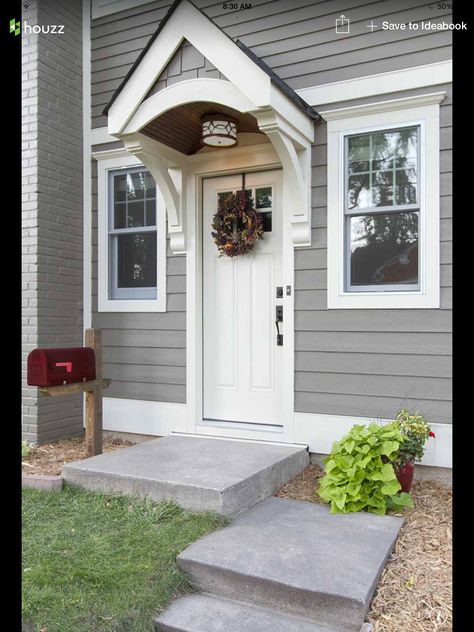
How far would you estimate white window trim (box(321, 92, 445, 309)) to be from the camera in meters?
3.79

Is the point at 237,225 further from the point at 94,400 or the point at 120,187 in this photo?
the point at 94,400

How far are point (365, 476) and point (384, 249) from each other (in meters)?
1.68

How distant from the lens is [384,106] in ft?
13.0

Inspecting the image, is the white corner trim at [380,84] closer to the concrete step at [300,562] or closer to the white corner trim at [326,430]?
the white corner trim at [326,430]

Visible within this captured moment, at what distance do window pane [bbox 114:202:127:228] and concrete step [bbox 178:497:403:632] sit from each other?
3.08 meters

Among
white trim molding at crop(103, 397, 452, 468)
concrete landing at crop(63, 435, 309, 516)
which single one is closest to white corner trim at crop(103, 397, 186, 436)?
white trim molding at crop(103, 397, 452, 468)

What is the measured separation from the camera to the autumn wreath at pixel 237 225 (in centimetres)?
441

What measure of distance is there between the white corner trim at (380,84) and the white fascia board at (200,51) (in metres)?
0.87

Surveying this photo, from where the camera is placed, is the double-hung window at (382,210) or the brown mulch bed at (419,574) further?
the double-hung window at (382,210)

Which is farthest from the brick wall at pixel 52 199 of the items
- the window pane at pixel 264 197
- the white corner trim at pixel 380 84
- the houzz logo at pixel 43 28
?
the white corner trim at pixel 380 84

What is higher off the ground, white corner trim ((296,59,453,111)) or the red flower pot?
white corner trim ((296,59,453,111))

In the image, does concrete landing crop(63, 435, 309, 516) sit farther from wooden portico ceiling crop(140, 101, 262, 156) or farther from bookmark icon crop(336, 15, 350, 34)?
bookmark icon crop(336, 15, 350, 34)
